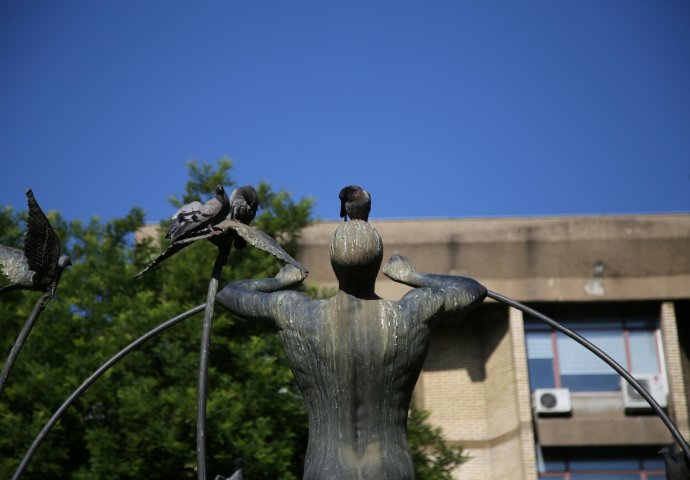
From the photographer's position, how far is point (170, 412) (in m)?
20.5

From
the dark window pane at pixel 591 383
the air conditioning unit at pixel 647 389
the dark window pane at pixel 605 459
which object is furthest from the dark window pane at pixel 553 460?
the air conditioning unit at pixel 647 389

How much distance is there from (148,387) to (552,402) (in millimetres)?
11183

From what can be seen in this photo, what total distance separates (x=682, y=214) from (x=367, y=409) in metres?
24.2

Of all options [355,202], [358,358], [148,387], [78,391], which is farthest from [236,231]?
[148,387]

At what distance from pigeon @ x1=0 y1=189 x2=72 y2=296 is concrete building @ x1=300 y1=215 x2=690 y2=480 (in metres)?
19.3

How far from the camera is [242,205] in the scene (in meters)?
6.59

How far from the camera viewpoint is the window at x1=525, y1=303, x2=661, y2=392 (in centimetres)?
2909

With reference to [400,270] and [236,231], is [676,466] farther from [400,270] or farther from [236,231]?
[236,231]

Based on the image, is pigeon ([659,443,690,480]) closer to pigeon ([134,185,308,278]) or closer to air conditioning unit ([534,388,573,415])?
pigeon ([134,185,308,278])

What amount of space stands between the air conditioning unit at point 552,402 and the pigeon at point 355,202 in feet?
73.7

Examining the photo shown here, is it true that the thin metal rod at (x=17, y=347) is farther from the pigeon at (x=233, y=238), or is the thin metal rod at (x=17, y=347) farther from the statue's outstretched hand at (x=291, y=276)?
the statue's outstretched hand at (x=291, y=276)

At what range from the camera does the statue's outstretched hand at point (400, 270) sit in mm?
6344

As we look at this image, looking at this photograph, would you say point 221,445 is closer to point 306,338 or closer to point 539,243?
point 539,243

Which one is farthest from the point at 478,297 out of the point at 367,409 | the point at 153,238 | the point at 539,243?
the point at 539,243
